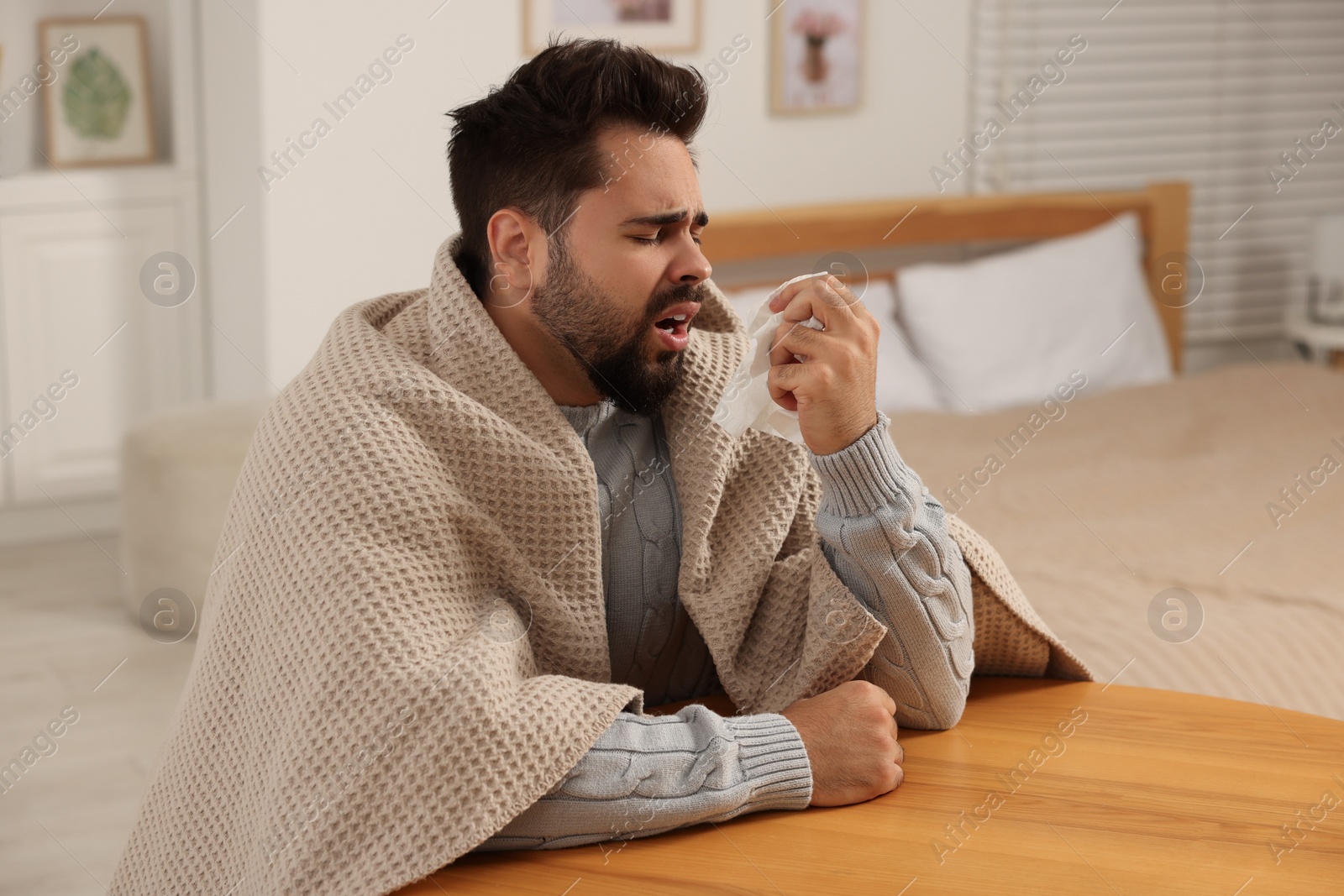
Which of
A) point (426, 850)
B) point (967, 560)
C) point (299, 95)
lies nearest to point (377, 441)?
point (426, 850)

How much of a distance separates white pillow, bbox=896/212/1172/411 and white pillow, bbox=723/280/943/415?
52 mm

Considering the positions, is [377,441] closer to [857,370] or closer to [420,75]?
[857,370]

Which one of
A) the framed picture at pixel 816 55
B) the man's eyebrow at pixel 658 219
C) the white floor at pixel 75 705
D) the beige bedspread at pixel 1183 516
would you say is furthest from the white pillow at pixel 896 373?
the man's eyebrow at pixel 658 219

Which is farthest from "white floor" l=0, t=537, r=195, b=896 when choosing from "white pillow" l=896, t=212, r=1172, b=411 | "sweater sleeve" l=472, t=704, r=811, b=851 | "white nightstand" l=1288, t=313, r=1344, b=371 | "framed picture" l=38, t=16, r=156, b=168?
"white nightstand" l=1288, t=313, r=1344, b=371

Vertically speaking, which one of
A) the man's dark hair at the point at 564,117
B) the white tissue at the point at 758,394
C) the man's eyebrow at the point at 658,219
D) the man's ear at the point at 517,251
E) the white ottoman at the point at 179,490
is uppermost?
the man's dark hair at the point at 564,117

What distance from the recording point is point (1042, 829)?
3.81 ft

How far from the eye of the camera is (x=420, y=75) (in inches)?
128

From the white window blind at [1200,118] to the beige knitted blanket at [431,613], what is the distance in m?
2.80

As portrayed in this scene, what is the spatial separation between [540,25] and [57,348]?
1.63m

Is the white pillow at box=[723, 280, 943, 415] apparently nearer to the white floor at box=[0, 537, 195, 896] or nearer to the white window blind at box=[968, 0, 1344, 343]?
the white window blind at box=[968, 0, 1344, 343]

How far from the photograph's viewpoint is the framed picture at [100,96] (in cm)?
386

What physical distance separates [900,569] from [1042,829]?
0.90ft

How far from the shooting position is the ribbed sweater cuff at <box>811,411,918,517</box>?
1.29m

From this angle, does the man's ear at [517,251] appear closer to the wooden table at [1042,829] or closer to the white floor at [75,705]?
the wooden table at [1042,829]
